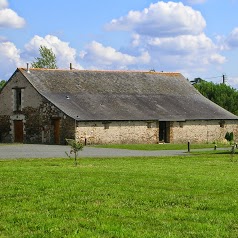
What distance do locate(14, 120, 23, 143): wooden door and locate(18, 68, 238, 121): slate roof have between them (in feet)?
12.9

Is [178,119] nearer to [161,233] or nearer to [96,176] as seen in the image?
[96,176]

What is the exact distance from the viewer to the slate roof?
153 ft

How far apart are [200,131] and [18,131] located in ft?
52.6

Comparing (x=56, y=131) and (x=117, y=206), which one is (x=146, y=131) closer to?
(x=56, y=131)

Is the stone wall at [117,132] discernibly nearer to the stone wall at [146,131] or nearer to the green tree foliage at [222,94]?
the stone wall at [146,131]

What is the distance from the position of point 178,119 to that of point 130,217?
39397 mm

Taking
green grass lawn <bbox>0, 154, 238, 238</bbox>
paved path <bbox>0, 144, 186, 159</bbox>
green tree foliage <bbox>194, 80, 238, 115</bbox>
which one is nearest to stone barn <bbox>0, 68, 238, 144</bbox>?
paved path <bbox>0, 144, 186, 159</bbox>

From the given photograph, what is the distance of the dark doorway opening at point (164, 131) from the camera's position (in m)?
49.4

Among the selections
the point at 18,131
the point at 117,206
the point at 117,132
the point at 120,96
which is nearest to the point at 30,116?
the point at 18,131

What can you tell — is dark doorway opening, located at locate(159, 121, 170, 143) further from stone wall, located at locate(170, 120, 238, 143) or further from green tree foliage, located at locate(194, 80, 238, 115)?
green tree foliage, located at locate(194, 80, 238, 115)

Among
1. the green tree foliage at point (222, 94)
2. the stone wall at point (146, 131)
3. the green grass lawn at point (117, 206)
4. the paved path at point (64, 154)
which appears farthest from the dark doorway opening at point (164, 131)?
the green grass lawn at point (117, 206)

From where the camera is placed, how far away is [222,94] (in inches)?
2753

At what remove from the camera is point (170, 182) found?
600 inches

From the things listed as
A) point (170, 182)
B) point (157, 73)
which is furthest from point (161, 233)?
point (157, 73)
